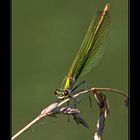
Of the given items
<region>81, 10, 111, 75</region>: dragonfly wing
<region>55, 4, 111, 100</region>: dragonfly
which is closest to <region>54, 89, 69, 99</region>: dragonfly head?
<region>55, 4, 111, 100</region>: dragonfly

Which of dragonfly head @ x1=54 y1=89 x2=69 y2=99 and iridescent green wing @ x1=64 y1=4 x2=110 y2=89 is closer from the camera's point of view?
dragonfly head @ x1=54 y1=89 x2=69 y2=99

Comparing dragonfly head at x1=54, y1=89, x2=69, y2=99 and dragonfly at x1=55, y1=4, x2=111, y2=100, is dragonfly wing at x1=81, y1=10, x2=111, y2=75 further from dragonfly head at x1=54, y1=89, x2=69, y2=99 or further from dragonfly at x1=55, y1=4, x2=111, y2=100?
dragonfly head at x1=54, y1=89, x2=69, y2=99

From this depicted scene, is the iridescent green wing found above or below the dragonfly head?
above

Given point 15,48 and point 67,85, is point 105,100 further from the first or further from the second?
point 15,48

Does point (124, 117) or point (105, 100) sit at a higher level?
point (105, 100)

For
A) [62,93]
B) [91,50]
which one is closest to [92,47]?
[91,50]

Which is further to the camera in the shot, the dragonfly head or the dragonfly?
the dragonfly

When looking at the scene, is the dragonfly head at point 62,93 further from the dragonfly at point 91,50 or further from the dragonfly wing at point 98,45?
the dragonfly wing at point 98,45
